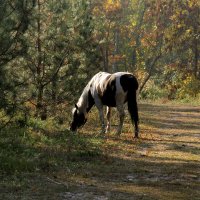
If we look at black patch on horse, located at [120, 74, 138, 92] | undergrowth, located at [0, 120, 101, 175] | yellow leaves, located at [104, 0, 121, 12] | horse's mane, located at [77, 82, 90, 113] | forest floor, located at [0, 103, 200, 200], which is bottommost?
forest floor, located at [0, 103, 200, 200]

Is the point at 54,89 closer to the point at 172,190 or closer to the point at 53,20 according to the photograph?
the point at 53,20

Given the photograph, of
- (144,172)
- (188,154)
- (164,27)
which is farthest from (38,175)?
(164,27)

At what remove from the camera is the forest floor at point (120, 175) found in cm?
605

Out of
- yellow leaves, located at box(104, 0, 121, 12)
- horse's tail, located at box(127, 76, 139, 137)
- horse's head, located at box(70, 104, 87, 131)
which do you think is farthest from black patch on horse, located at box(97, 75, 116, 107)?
yellow leaves, located at box(104, 0, 121, 12)

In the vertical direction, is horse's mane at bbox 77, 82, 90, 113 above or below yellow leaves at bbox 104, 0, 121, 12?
below

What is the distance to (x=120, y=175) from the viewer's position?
7363 mm

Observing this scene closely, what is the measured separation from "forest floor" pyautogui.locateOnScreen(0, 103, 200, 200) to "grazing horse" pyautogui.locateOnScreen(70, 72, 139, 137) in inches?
43.1

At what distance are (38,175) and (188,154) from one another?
3939 mm

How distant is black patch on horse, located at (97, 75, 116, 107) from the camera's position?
11.9 m

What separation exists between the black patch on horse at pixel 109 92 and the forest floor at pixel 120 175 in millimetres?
1338

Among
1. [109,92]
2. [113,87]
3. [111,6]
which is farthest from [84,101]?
[111,6]

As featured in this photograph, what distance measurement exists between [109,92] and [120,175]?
4.99 m

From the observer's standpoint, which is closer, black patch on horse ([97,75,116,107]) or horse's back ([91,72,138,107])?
horse's back ([91,72,138,107])

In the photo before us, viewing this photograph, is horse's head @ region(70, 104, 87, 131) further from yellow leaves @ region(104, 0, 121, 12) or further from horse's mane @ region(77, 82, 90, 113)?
yellow leaves @ region(104, 0, 121, 12)
